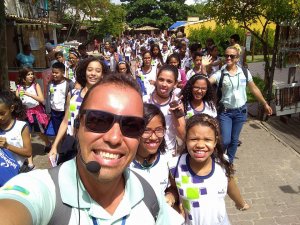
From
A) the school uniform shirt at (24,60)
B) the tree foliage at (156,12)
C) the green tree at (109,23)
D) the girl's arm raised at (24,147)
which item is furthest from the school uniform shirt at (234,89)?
the tree foliage at (156,12)

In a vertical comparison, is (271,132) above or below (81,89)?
below

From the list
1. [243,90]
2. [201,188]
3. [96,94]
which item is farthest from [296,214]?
[96,94]

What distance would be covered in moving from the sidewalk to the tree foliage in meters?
51.1

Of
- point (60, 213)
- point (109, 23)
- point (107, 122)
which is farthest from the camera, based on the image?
point (109, 23)

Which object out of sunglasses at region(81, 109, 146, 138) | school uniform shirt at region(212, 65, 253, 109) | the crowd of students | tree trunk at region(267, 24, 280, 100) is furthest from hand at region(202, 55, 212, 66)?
sunglasses at region(81, 109, 146, 138)

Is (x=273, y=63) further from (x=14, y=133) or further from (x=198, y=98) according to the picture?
(x=14, y=133)

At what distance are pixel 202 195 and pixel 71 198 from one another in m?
1.36

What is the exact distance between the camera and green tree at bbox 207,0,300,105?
642 cm

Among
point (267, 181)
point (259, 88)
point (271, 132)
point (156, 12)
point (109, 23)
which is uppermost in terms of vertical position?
point (156, 12)

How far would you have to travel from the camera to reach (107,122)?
133 centimetres

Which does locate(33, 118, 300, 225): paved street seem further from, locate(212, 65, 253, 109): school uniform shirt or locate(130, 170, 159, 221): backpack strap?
locate(130, 170, 159, 221): backpack strap

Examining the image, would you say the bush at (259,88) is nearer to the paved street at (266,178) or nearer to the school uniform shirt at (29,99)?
the paved street at (266,178)

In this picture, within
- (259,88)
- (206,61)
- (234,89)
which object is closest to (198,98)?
(234,89)

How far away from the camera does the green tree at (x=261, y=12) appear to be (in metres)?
6.42
